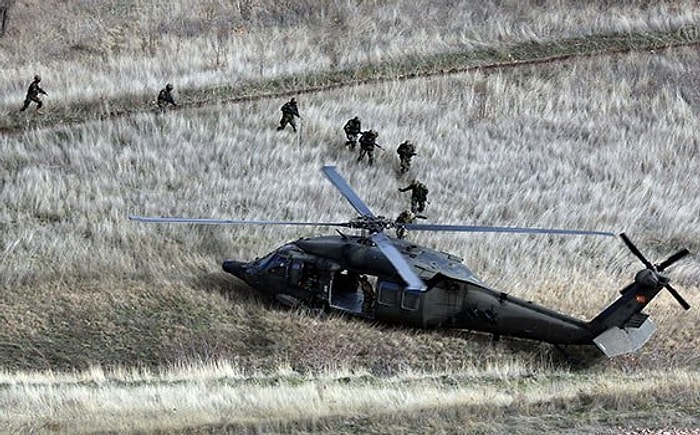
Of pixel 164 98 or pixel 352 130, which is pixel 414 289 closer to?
pixel 352 130

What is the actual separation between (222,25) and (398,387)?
90.7ft

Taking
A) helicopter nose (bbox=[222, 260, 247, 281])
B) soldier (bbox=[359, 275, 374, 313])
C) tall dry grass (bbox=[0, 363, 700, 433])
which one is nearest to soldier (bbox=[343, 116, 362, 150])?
helicopter nose (bbox=[222, 260, 247, 281])

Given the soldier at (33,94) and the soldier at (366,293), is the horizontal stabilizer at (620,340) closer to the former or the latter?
the soldier at (366,293)

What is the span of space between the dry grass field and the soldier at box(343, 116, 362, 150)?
51 centimetres

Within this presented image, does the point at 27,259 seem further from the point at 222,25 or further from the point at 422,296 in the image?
the point at 222,25

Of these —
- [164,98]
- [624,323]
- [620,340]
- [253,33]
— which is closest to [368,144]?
[164,98]

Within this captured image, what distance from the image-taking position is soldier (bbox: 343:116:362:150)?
92.4 ft

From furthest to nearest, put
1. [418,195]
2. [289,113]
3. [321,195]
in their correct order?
[289,113]
[321,195]
[418,195]

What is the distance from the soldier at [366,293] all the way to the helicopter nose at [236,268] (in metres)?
2.71

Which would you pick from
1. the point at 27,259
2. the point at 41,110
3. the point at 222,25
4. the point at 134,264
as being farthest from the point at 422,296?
the point at 222,25

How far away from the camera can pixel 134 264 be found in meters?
22.3

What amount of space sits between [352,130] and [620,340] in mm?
12765

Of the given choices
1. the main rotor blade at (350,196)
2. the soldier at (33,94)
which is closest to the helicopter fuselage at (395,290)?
the main rotor blade at (350,196)

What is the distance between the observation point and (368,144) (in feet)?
90.6
